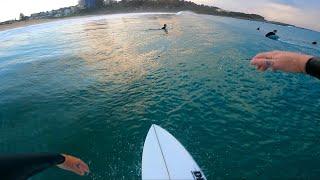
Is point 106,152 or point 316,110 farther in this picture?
point 316,110

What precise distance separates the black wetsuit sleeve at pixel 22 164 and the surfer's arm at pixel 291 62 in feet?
16.2

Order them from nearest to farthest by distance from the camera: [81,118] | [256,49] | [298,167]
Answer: [298,167]
[81,118]
[256,49]

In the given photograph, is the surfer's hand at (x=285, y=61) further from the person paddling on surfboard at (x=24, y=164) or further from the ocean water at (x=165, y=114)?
the ocean water at (x=165, y=114)

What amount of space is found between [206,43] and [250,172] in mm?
39769

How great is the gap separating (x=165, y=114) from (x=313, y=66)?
60.0 ft

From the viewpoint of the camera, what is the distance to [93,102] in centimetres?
2441

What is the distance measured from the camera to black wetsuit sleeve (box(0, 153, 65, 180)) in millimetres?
5998

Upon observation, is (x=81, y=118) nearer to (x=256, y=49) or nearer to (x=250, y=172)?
(x=250, y=172)

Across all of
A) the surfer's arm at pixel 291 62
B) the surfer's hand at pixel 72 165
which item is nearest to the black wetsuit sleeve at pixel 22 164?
the surfer's hand at pixel 72 165

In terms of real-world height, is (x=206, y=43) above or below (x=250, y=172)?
above

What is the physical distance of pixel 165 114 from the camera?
72.4 feet

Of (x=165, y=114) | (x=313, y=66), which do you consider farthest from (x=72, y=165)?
(x=165, y=114)

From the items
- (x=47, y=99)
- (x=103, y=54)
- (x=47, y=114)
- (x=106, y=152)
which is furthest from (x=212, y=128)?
(x=103, y=54)

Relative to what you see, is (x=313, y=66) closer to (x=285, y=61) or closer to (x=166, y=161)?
(x=285, y=61)
